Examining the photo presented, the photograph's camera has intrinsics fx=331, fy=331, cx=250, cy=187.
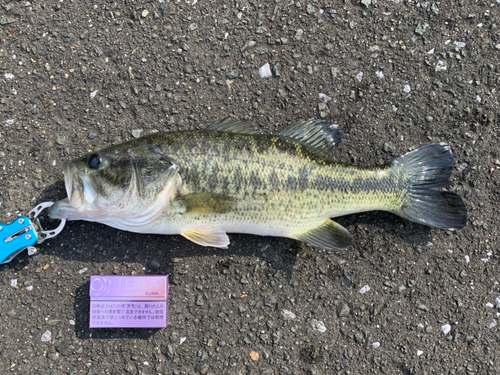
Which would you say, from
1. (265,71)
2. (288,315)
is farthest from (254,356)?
(265,71)

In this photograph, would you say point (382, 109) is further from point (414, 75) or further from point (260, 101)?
point (260, 101)

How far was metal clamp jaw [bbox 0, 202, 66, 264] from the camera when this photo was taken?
Result: 2836 millimetres

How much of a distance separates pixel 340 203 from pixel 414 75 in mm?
1481

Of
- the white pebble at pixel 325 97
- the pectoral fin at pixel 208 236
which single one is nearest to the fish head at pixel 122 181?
the pectoral fin at pixel 208 236

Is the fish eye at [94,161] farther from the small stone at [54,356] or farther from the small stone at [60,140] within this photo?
the small stone at [54,356]

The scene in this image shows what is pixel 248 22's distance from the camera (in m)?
3.11

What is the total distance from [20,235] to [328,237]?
263 cm

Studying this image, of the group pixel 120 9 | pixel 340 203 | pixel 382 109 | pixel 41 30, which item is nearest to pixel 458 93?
pixel 382 109

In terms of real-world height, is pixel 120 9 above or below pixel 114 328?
above

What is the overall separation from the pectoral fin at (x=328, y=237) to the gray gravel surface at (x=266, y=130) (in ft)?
0.86

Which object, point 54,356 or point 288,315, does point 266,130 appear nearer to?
point 288,315

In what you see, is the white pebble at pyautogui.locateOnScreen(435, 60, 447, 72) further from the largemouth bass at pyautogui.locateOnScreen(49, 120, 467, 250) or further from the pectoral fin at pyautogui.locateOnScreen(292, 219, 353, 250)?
the pectoral fin at pyautogui.locateOnScreen(292, 219, 353, 250)

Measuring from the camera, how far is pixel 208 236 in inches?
106

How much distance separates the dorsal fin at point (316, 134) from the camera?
9.37ft
